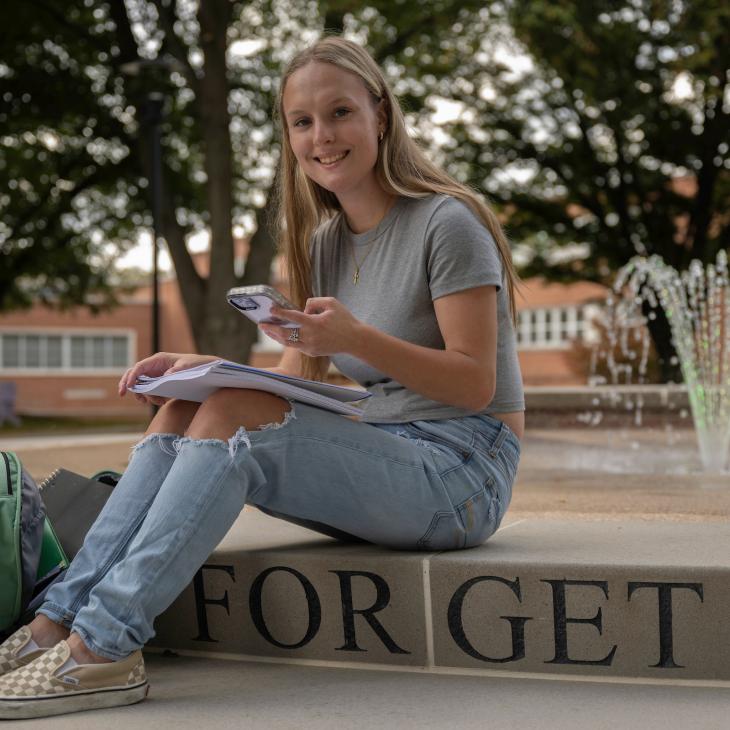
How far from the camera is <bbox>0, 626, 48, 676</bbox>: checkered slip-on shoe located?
2.25 metres

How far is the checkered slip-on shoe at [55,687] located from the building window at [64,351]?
108 feet

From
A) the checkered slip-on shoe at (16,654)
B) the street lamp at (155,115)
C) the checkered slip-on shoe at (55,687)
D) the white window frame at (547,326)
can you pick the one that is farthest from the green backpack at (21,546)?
the white window frame at (547,326)

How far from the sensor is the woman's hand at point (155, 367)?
8.19 ft

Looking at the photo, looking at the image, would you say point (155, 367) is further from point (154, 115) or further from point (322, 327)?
point (154, 115)

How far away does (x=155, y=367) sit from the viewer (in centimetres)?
265

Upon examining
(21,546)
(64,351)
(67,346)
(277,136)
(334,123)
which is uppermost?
(277,136)

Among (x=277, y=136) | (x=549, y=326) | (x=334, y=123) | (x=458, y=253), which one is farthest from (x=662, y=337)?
(x=549, y=326)

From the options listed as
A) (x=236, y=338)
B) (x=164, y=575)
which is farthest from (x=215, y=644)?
(x=236, y=338)

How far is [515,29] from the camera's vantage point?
15172 mm

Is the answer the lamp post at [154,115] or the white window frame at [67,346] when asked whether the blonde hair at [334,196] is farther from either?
the white window frame at [67,346]

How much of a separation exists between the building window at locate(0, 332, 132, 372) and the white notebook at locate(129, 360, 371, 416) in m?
32.6

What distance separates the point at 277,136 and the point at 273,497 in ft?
34.7

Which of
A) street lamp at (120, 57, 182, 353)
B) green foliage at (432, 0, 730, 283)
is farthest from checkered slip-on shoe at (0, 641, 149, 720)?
green foliage at (432, 0, 730, 283)

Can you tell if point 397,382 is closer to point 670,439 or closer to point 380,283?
point 380,283
